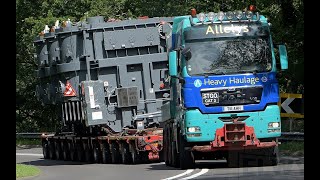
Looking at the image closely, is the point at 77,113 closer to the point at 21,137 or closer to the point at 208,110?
the point at 208,110

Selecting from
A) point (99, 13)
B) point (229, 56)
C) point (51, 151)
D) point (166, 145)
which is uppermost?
point (99, 13)

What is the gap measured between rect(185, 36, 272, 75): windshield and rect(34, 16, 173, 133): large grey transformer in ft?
24.3

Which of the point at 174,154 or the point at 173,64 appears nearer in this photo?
the point at 173,64

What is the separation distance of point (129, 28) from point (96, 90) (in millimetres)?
2402

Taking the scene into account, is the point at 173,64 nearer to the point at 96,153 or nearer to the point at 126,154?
the point at 126,154

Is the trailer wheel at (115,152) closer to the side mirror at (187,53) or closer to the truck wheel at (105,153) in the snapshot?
the truck wheel at (105,153)

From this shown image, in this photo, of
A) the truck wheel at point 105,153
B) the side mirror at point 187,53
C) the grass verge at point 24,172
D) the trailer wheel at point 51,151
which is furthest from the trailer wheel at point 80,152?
the side mirror at point 187,53

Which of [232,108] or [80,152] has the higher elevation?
[232,108]

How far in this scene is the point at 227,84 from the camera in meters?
24.0

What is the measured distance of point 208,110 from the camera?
24.1 meters

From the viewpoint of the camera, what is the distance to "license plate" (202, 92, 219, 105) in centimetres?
2408

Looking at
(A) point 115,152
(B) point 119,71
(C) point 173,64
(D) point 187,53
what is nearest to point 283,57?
(D) point 187,53

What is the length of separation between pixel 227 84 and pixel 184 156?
2286 millimetres

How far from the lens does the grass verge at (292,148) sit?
1168 inches
